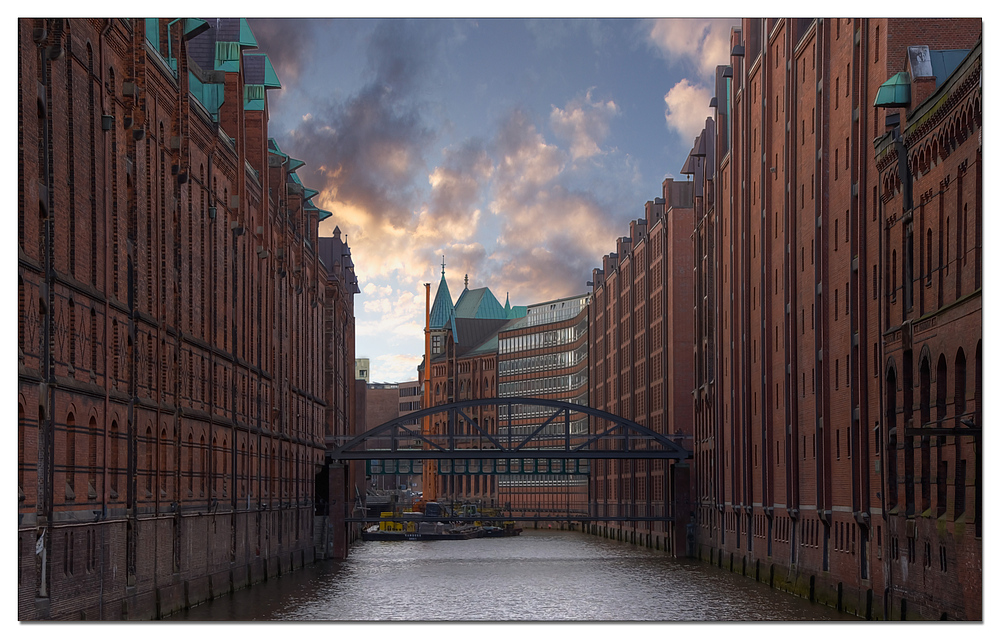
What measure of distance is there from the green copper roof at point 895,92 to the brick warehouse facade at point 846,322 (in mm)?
250

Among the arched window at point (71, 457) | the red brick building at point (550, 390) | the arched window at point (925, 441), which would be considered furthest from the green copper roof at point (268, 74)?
the red brick building at point (550, 390)

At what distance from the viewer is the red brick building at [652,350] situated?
348ft

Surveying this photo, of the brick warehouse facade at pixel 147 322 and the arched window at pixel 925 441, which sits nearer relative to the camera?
the brick warehouse facade at pixel 147 322

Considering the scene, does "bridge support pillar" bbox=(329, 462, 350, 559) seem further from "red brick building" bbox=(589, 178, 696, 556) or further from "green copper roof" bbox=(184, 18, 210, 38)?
"green copper roof" bbox=(184, 18, 210, 38)

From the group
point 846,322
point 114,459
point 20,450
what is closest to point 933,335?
point 846,322

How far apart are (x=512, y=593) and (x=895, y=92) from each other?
95.6 feet

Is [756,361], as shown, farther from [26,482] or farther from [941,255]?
[26,482]

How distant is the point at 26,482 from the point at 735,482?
50447 millimetres

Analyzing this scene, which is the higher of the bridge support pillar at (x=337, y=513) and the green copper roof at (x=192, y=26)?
the green copper roof at (x=192, y=26)

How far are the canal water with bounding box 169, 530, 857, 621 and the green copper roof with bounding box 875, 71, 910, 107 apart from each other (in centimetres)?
1518

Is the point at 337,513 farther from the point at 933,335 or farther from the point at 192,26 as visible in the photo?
the point at 933,335

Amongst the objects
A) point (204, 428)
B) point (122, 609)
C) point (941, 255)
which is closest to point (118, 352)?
point (122, 609)

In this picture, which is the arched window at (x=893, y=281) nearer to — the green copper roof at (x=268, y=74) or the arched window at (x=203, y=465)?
the arched window at (x=203, y=465)

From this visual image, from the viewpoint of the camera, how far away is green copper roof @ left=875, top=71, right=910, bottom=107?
136 ft
